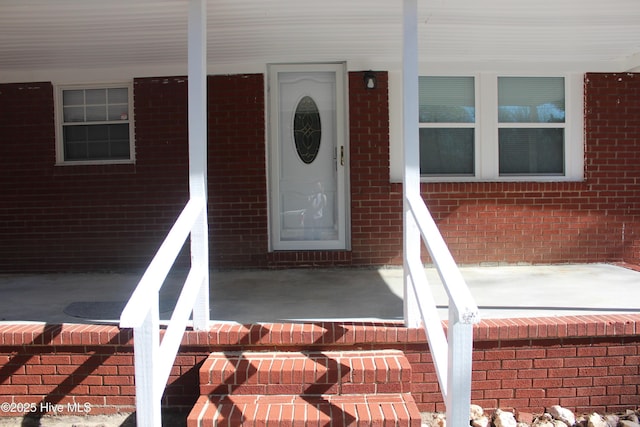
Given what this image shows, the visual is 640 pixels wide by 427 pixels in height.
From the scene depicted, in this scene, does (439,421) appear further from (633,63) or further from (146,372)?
(633,63)

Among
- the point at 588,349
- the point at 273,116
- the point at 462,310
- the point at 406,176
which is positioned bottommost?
the point at 588,349

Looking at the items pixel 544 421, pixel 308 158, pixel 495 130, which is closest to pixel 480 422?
pixel 544 421

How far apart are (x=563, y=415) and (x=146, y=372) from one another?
9.16ft

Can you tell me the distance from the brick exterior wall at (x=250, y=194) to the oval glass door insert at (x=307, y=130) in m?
0.41

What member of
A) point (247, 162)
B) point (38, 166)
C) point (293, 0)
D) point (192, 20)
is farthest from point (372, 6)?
point (38, 166)

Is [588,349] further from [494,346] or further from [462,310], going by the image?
[462,310]

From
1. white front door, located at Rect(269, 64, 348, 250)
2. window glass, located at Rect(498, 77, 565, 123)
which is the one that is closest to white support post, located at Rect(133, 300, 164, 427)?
white front door, located at Rect(269, 64, 348, 250)

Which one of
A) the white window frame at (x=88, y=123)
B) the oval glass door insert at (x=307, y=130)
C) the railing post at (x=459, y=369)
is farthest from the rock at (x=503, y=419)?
the white window frame at (x=88, y=123)

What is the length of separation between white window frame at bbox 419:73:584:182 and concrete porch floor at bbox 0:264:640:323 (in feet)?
3.51

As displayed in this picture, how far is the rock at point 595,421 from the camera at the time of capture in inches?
142

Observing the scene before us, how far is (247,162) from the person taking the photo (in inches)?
244

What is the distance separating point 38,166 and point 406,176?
476 centimetres

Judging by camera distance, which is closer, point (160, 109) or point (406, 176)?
point (406, 176)

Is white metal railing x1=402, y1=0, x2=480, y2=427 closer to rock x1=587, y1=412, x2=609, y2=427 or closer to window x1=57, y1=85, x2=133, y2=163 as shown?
rock x1=587, y1=412, x2=609, y2=427
